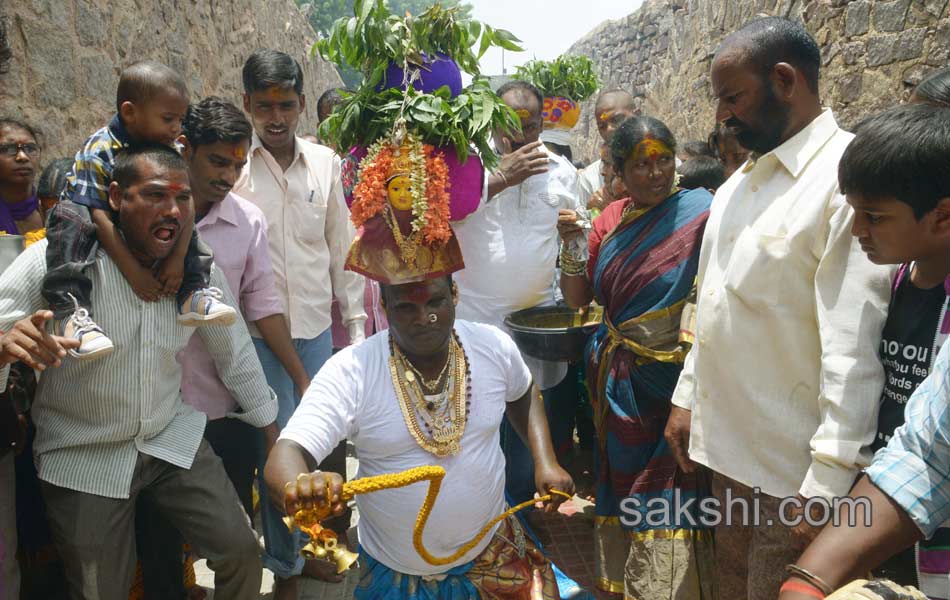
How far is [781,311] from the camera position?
2.14 metres

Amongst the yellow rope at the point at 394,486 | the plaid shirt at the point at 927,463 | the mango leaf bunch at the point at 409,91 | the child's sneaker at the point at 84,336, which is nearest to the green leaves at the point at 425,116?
the mango leaf bunch at the point at 409,91

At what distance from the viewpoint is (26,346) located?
6.61ft

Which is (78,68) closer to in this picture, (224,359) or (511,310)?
(224,359)

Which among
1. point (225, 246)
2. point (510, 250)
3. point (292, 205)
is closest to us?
point (225, 246)

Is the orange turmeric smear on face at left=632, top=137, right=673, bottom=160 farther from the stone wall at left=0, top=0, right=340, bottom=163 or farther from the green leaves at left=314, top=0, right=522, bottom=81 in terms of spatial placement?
the stone wall at left=0, top=0, right=340, bottom=163

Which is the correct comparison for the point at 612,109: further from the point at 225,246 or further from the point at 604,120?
the point at 225,246

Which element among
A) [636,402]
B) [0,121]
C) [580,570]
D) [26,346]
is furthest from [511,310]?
[0,121]

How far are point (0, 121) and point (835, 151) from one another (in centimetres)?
393

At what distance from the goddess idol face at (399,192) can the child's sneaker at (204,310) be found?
2.36 ft

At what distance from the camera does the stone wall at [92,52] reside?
160 inches

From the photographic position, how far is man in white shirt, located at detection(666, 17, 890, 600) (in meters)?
1.89

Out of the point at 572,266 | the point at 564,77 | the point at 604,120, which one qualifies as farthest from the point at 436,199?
the point at 564,77

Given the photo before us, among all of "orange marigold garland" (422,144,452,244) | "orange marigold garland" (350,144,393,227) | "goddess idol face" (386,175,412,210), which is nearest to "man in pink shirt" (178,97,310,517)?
"orange marigold garland" (350,144,393,227)

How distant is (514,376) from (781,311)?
0.93 metres
